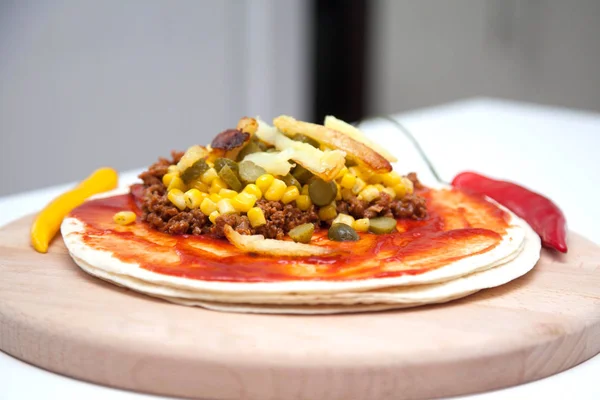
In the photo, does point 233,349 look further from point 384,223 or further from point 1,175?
point 1,175

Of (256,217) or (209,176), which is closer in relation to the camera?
(256,217)

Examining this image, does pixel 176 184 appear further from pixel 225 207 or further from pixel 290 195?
pixel 290 195

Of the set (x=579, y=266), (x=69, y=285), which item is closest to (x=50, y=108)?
(x=69, y=285)

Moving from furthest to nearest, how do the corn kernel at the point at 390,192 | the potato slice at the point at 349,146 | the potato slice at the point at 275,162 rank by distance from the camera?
the corn kernel at the point at 390,192 < the potato slice at the point at 349,146 < the potato slice at the point at 275,162

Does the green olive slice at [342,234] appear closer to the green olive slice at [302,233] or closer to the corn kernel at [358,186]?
the green olive slice at [302,233]

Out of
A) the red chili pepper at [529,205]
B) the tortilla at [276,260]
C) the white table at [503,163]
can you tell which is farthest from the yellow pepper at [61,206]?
the red chili pepper at [529,205]

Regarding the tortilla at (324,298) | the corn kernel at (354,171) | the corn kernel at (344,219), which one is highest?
the corn kernel at (354,171)

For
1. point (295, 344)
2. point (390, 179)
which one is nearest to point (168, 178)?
point (390, 179)
